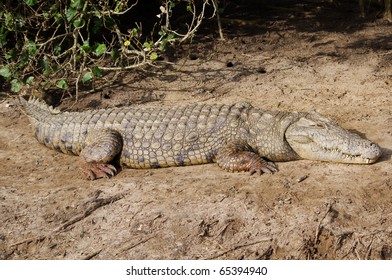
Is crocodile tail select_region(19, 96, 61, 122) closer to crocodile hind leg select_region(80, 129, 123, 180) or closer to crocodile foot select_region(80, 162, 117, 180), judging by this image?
crocodile hind leg select_region(80, 129, 123, 180)

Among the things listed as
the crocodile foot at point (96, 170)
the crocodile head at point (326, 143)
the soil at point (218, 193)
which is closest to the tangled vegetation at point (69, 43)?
the soil at point (218, 193)

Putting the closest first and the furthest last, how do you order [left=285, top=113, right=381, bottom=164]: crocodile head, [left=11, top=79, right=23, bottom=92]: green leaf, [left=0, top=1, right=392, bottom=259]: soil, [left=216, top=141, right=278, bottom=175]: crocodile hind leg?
[left=0, top=1, right=392, bottom=259]: soil → [left=285, top=113, right=381, bottom=164]: crocodile head → [left=216, top=141, right=278, bottom=175]: crocodile hind leg → [left=11, top=79, right=23, bottom=92]: green leaf

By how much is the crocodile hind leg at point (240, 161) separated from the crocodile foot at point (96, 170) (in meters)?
1.21

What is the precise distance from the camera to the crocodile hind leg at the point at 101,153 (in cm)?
566

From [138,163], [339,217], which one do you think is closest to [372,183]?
[339,217]

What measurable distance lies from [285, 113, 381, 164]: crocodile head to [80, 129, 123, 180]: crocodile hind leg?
6.40 ft

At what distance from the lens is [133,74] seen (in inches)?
326

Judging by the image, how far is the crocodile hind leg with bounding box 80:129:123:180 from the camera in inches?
223

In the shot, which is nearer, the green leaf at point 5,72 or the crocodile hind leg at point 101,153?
the crocodile hind leg at point 101,153

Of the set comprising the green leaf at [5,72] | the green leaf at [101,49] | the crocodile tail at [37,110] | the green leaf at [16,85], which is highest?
the green leaf at [101,49]

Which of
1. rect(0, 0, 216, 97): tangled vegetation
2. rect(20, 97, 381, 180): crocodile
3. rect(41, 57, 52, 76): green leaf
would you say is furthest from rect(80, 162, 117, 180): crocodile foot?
rect(41, 57, 52, 76): green leaf

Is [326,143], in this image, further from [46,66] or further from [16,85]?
[16,85]

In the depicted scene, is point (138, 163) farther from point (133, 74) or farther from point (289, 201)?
point (133, 74)

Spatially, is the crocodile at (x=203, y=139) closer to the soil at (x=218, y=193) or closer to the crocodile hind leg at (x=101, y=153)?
the crocodile hind leg at (x=101, y=153)
